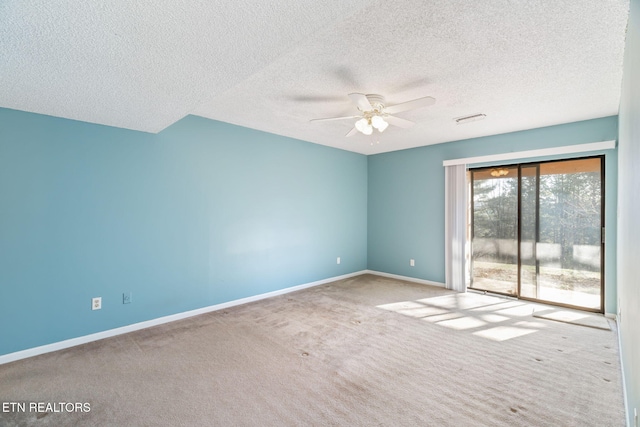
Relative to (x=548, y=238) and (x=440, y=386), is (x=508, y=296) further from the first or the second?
(x=440, y=386)

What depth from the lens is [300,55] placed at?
7.65 ft

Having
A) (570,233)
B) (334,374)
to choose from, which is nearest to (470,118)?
(570,233)

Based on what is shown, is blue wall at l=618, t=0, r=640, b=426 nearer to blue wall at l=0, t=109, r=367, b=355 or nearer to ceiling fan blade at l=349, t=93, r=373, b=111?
ceiling fan blade at l=349, t=93, r=373, b=111

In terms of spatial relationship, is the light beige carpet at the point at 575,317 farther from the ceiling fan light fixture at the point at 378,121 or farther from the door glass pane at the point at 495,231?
the ceiling fan light fixture at the point at 378,121

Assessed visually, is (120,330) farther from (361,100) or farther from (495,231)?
(495,231)

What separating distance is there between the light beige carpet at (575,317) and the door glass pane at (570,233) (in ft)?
0.87

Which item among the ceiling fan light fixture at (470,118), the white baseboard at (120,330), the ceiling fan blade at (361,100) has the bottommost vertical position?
the white baseboard at (120,330)

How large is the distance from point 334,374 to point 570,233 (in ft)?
12.9

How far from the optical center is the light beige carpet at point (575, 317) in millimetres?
3579

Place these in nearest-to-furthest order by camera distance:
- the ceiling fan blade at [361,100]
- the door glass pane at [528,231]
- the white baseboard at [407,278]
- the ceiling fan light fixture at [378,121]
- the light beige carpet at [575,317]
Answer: the ceiling fan blade at [361,100]
the ceiling fan light fixture at [378,121]
the light beige carpet at [575,317]
the door glass pane at [528,231]
the white baseboard at [407,278]

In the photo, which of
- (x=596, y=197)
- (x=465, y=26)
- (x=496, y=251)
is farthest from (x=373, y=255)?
(x=465, y=26)

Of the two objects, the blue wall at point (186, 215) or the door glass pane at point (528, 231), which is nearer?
the blue wall at point (186, 215)

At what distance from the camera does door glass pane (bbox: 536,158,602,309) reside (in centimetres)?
403

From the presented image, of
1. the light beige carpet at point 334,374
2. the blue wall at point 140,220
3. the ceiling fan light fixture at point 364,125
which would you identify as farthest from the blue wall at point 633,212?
the blue wall at point 140,220
